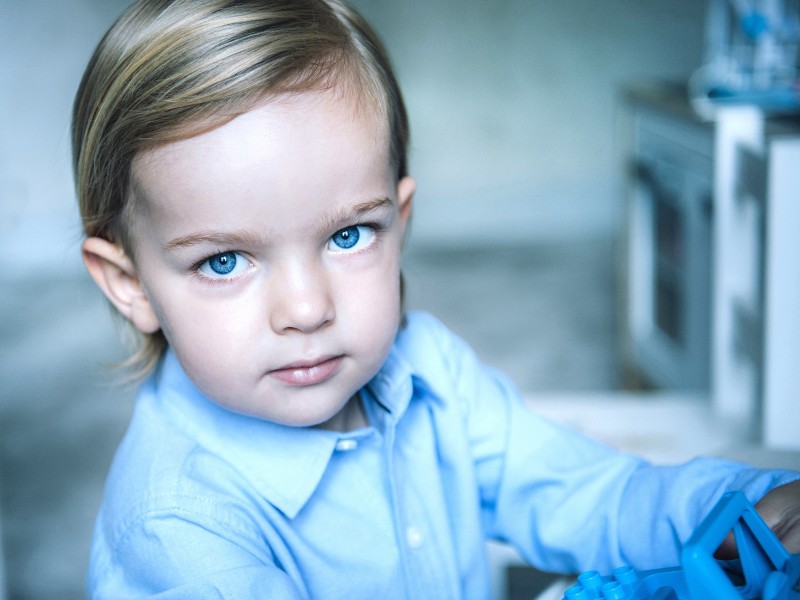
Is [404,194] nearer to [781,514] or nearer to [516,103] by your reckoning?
[781,514]

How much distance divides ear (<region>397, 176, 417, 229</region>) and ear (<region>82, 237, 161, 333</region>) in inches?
9.0

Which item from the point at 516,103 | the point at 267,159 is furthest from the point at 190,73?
the point at 516,103

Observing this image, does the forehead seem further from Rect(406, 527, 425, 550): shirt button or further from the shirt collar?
Rect(406, 527, 425, 550): shirt button

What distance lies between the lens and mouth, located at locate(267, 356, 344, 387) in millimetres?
625

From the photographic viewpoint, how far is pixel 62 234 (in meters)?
4.34

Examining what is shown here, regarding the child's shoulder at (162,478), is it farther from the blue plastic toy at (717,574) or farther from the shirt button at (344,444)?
the blue plastic toy at (717,574)

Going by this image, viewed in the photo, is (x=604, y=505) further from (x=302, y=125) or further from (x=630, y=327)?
(x=630, y=327)

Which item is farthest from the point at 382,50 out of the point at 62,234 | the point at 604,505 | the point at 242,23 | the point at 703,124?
the point at 62,234

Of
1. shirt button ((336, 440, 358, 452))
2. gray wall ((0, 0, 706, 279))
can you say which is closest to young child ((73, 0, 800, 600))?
shirt button ((336, 440, 358, 452))

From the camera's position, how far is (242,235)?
586 mm

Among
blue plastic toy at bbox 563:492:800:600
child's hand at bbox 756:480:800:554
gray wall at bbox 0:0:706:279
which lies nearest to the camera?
blue plastic toy at bbox 563:492:800:600

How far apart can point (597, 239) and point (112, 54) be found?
4.19 m

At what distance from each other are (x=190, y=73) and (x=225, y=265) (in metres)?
0.14

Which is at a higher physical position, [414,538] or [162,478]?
[162,478]
